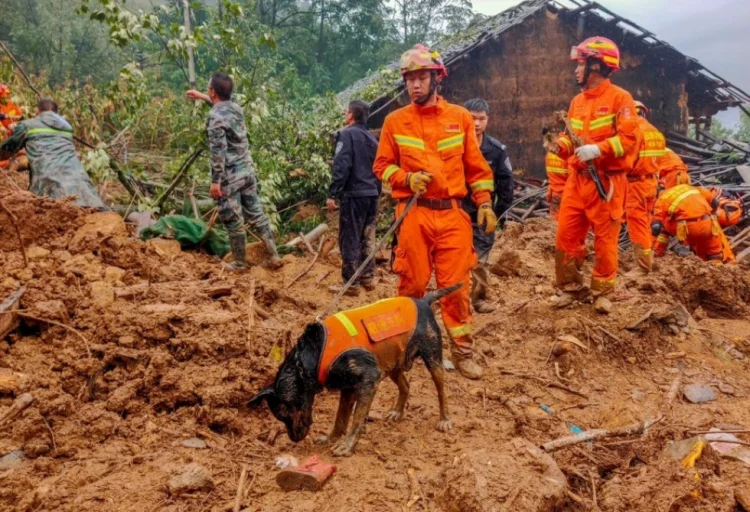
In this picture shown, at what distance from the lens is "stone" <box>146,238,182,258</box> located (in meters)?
6.02

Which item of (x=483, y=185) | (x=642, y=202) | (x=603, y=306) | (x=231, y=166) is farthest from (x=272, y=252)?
(x=642, y=202)

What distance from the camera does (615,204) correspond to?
468cm

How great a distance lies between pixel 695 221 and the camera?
678 cm

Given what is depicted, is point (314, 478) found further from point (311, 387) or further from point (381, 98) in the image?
point (381, 98)

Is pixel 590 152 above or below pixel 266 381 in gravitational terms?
above

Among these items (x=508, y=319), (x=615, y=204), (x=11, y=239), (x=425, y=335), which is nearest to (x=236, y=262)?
(x=11, y=239)

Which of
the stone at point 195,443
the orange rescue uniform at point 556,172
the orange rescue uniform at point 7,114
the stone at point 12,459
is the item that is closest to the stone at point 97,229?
the orange rescue uniform at point 7,114

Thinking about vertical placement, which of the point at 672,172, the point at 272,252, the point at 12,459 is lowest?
the point at 12,459

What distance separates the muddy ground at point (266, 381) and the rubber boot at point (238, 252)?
59cm

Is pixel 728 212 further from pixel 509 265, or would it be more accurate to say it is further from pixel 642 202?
pixel 509 265

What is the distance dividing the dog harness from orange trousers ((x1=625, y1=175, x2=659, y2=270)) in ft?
Result: 13.2

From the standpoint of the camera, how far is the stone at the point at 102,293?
419 centimetres

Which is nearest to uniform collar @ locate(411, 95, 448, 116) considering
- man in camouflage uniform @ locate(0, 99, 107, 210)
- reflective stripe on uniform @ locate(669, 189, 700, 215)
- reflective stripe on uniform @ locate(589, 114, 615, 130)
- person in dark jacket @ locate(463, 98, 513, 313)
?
person in dark jacket @ locate(463, 98, 513, 313)

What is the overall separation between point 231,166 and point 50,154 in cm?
204
